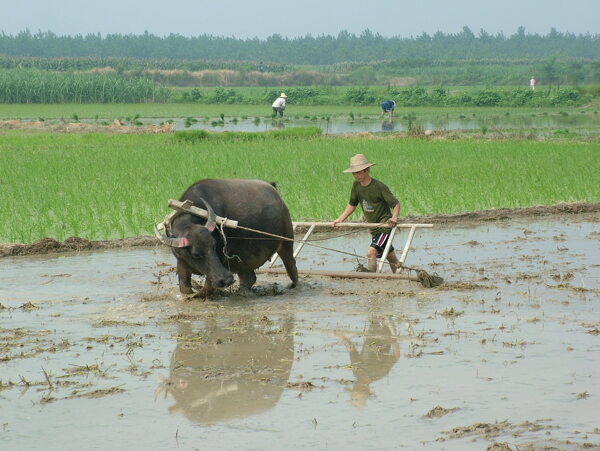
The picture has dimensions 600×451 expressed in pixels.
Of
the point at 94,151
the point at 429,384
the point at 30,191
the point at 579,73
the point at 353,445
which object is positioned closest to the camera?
the point at 353,445

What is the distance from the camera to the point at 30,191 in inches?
442

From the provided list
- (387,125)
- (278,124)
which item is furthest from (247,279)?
(278,124)

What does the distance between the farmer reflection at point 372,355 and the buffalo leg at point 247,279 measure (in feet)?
3.94

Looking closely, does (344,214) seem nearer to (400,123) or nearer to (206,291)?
(206,291)

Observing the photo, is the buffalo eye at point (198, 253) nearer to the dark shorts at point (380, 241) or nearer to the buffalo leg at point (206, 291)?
the buffalo leg at point (206, 291)

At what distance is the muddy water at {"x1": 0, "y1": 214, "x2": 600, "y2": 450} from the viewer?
3.95 metres

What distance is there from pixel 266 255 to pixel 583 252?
3164mm

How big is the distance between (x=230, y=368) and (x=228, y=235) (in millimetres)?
1816

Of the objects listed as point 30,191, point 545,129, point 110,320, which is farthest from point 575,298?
point 545,129

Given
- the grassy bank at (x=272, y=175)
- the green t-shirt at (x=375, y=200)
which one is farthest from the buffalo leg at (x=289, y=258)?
the grassy bank at (x=272, y=175)

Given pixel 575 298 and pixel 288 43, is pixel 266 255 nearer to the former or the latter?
pixel 575 298

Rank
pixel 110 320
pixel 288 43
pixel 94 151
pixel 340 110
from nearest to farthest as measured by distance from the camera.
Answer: pixel 110 320, pixel 94 151, pixel 340 110, pixel 288 43

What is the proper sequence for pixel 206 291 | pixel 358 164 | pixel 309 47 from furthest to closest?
pixel 309 47 < pixel 358 164 < pixel 206 291

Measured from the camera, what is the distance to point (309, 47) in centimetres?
13950
